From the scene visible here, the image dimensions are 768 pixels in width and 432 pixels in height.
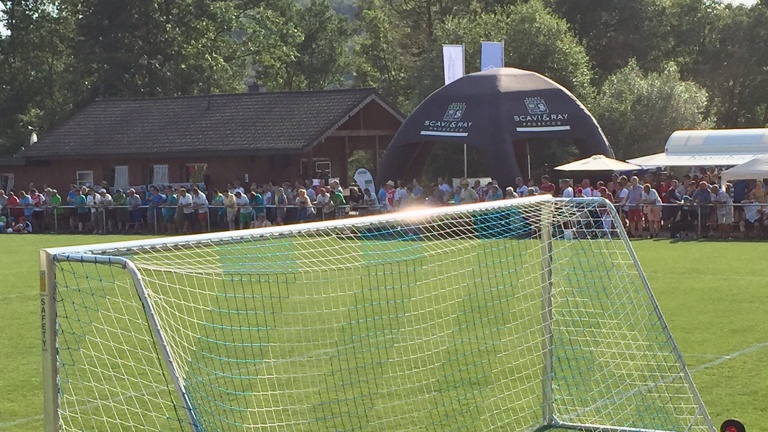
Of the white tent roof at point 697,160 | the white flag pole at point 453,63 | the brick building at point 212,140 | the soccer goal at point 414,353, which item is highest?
the white flag pole at point 453,63

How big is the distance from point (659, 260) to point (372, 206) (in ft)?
35.9

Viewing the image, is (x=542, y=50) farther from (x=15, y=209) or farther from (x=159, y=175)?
(x=15, y=209)

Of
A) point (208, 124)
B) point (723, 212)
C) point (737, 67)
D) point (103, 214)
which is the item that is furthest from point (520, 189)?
point (737, 67)

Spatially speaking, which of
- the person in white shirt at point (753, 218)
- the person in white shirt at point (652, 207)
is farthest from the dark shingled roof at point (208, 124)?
the person in white shirt at point (753, 218)

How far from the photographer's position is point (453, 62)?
33.2m

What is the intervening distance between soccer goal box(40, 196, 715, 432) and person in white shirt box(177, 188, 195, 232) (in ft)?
60.6

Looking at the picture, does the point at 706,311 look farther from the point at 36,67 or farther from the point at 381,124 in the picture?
the point at 36,67

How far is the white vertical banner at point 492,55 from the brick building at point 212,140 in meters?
6.11

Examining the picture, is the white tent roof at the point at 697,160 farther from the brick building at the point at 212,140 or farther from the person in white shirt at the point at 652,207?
the brick building at the point at 212,140

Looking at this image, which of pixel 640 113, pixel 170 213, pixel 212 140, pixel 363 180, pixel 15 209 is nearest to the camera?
pixel 170 213

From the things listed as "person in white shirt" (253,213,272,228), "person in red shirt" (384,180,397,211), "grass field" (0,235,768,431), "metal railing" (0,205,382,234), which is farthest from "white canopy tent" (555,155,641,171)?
"person in white shirt" (253,213,272,228)

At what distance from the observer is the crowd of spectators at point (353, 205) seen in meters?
25.3

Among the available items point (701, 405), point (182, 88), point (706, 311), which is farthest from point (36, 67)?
point (701, 405)

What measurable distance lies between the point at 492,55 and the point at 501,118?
4.10 m
